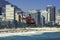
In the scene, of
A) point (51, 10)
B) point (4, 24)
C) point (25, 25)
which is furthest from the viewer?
point (51, 10)

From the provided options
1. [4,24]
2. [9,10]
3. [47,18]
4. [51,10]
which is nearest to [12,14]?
[9,10]

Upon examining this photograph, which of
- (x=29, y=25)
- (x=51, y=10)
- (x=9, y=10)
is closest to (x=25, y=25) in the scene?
(x=29, y=25)

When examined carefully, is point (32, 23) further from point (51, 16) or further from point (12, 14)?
point (51, 16)

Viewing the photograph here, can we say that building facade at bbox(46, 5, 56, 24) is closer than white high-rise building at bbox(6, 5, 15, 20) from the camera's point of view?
No

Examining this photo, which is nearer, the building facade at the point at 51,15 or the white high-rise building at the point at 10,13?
the white high-rise building at the point at 10,13

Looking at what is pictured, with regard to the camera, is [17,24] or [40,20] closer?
[17,24]

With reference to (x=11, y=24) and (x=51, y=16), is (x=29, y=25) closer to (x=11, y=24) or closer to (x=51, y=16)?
(x=11, y=24)

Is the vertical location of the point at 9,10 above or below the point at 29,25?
above

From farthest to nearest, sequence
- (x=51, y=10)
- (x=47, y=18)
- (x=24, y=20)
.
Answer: (x=51, y=10)
(x=47, y=18)
(x=24, y=20)

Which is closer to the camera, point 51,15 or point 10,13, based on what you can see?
point 10,13
